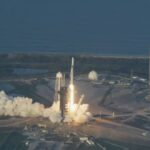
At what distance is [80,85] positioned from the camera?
258 ft

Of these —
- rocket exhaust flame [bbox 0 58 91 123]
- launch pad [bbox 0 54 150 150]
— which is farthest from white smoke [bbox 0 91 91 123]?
launch pad [bbox 0 54 150 150]

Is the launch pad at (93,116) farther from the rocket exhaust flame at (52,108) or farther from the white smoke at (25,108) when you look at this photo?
the white smoke at (25,108)

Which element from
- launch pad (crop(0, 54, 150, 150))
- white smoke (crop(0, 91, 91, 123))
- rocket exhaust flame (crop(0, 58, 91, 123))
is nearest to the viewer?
launch pad (crop(0, 54, 150, 150))

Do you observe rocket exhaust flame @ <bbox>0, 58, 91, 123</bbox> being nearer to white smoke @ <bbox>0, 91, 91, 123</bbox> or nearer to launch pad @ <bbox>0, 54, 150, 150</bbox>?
white smoke @ <bbox>0, 91, 91, 123</bbox>

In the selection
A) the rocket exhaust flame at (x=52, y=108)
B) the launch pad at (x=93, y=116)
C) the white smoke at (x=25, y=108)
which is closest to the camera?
the launch pad at (x=93, y=116)

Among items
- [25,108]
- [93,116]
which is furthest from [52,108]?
[93,116]

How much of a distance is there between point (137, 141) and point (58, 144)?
5.75m

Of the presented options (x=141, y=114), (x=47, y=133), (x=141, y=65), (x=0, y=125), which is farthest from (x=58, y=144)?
(x=141, y=65)

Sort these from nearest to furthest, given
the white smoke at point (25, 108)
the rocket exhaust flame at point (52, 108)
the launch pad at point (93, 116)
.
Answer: the launch pad at point (93, 116) < the rocket exhaust flame at point (52, 108) < the white smoke at point (25, 108)

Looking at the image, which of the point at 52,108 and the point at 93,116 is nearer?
the point at 52,108

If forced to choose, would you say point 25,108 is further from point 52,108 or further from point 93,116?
point 93,116

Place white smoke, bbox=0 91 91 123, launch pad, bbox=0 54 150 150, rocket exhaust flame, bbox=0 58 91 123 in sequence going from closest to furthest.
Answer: launch pad, bbox=0 54 150 150, rocket exhaust flame, bbox=0 58 91 123, white smoke, bbox=0 91 91 123

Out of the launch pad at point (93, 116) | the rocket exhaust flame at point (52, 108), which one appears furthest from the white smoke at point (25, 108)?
the launch pad at point (93, 116)

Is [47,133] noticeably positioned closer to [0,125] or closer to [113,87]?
[0,125]
